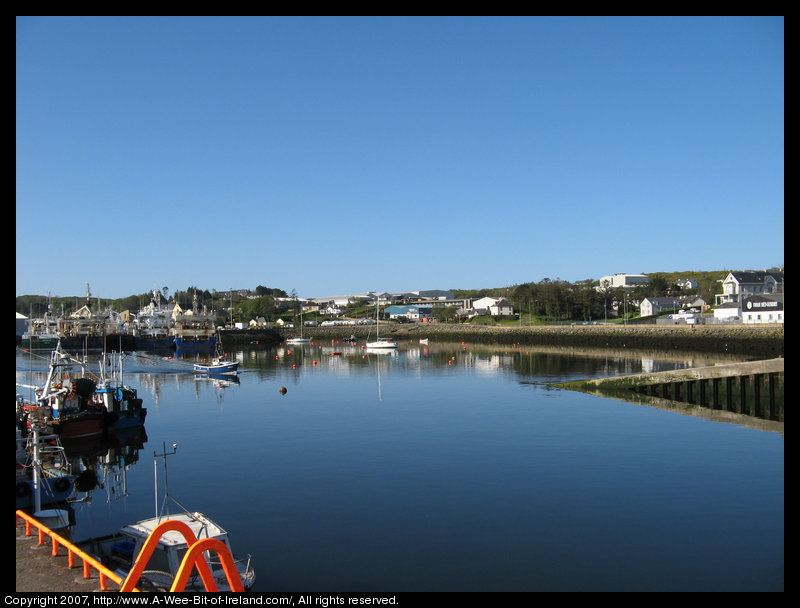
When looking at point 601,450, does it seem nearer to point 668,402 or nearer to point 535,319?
point 668,402

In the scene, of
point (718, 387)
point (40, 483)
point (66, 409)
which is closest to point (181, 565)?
point (40, 483)

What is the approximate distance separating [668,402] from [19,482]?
34035 mm

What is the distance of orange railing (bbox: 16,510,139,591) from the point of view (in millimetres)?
11305

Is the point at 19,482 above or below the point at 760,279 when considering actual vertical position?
below

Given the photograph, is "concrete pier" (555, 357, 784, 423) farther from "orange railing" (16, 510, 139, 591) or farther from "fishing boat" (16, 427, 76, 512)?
"orange railing" (16, 510, 139, 591)

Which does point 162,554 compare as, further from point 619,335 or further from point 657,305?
point 657,305

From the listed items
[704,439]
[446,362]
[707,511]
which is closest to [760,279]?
[446,362]

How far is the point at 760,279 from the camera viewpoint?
379ft

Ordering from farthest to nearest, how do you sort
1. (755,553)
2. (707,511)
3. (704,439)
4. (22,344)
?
1. (22,344)
2. (704,439)
3. (707,511)
4. (755,553)

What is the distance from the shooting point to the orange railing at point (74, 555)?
37.1ft

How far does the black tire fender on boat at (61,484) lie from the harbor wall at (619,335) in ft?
218

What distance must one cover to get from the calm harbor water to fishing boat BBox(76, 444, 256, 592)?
1.00 m

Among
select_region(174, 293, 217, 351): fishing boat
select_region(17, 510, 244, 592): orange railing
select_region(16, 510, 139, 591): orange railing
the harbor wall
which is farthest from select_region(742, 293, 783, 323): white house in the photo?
select_region(16, 510, 139, 591): orange railing
